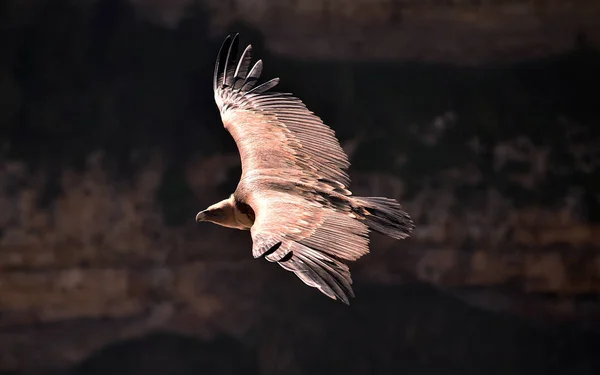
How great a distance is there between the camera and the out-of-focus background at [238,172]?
780 centimetres

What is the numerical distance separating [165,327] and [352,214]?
13.2 ft

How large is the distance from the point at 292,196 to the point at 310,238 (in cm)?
50

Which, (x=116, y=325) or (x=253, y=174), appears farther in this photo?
(x=116, y=325)

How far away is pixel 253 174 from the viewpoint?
472 centimetres

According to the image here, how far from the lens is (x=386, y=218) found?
4.45 metres

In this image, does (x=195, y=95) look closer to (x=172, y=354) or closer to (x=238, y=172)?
(x=238, y=172)

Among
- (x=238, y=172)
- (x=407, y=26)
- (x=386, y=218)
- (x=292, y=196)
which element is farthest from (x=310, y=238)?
(x=407, y=26)

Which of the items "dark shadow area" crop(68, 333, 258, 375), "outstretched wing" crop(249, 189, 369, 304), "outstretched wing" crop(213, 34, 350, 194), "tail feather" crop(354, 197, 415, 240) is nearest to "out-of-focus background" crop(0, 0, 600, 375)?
"dark shadow area" crop(68, 333, 258, 375)

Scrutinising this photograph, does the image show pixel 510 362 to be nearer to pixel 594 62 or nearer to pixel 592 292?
pixel 592 292

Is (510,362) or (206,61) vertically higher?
(206,61)

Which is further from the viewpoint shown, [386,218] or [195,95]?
[195,95]

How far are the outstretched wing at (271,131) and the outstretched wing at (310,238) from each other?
14.3 inches

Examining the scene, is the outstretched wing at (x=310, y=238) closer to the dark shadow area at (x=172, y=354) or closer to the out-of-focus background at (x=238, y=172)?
the out-of-focus background at (x=238, y=172)

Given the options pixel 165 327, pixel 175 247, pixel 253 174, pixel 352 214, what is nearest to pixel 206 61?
pixel 175 247
